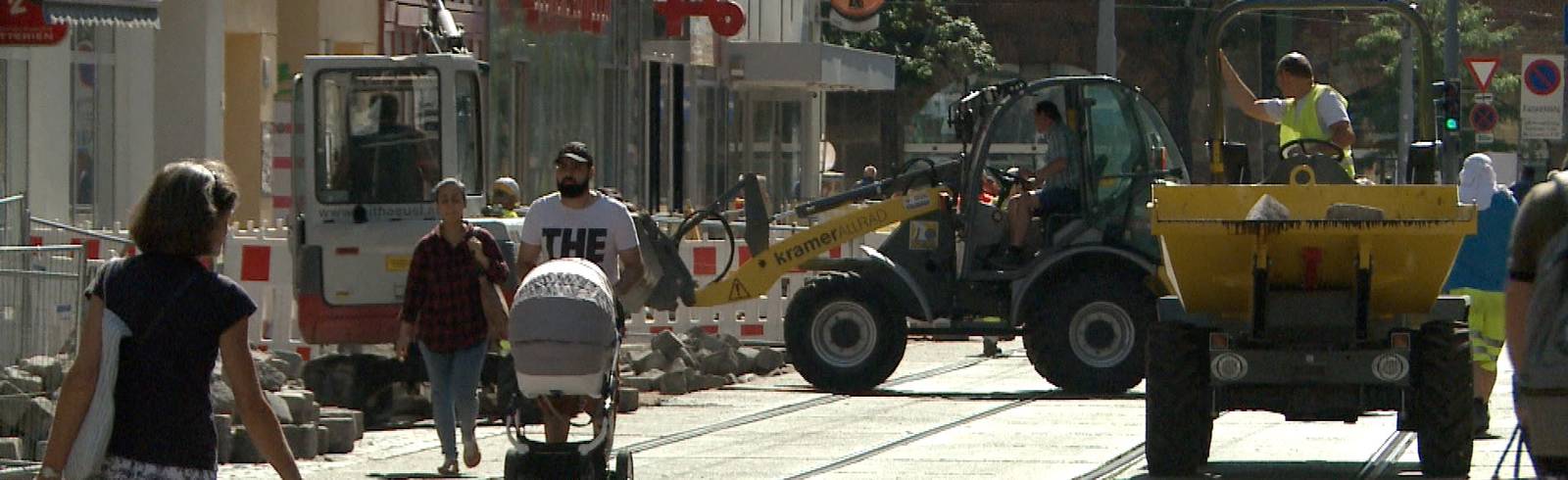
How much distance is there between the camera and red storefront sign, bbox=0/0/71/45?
15977 mm

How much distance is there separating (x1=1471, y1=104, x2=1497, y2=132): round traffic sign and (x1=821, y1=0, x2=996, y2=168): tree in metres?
25.2

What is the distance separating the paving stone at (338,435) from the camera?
14602 mm

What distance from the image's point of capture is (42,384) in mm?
12664

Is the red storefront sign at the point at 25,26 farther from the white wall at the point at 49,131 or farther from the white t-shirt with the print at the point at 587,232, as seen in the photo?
the white wall at the point at 49,131

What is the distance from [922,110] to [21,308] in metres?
55.8

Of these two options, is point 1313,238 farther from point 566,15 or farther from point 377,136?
point 566,15

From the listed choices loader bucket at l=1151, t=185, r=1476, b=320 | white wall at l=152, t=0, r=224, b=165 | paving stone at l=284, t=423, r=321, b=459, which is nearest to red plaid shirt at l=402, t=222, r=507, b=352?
paving stone at l=284, t=423, r=321, b=459

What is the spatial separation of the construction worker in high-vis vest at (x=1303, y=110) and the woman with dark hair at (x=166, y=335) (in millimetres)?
7711

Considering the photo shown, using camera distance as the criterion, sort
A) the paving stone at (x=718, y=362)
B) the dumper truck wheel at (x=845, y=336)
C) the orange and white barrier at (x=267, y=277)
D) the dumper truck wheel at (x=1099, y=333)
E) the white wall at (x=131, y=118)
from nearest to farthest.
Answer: the dumper truck wheel at (x=1099, y=333), the dumper truck wheel at (x=845, y=336), the paving stone at (x=718, y=362), the orange and white barrier at (x=267, y=277), the white wall at (x=131, y=118)

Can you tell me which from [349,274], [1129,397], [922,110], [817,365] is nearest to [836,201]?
[817,365]

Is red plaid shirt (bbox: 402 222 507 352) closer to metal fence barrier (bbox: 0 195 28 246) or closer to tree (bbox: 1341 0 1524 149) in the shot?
metal fence barrier (bbox: 0 195 28 246)

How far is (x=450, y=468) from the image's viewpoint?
1334 cm

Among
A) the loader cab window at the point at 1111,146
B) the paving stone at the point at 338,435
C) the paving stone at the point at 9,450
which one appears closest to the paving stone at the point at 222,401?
the paving stone at the point at 338,435

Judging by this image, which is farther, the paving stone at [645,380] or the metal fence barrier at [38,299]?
the paving stone at [645,380]
